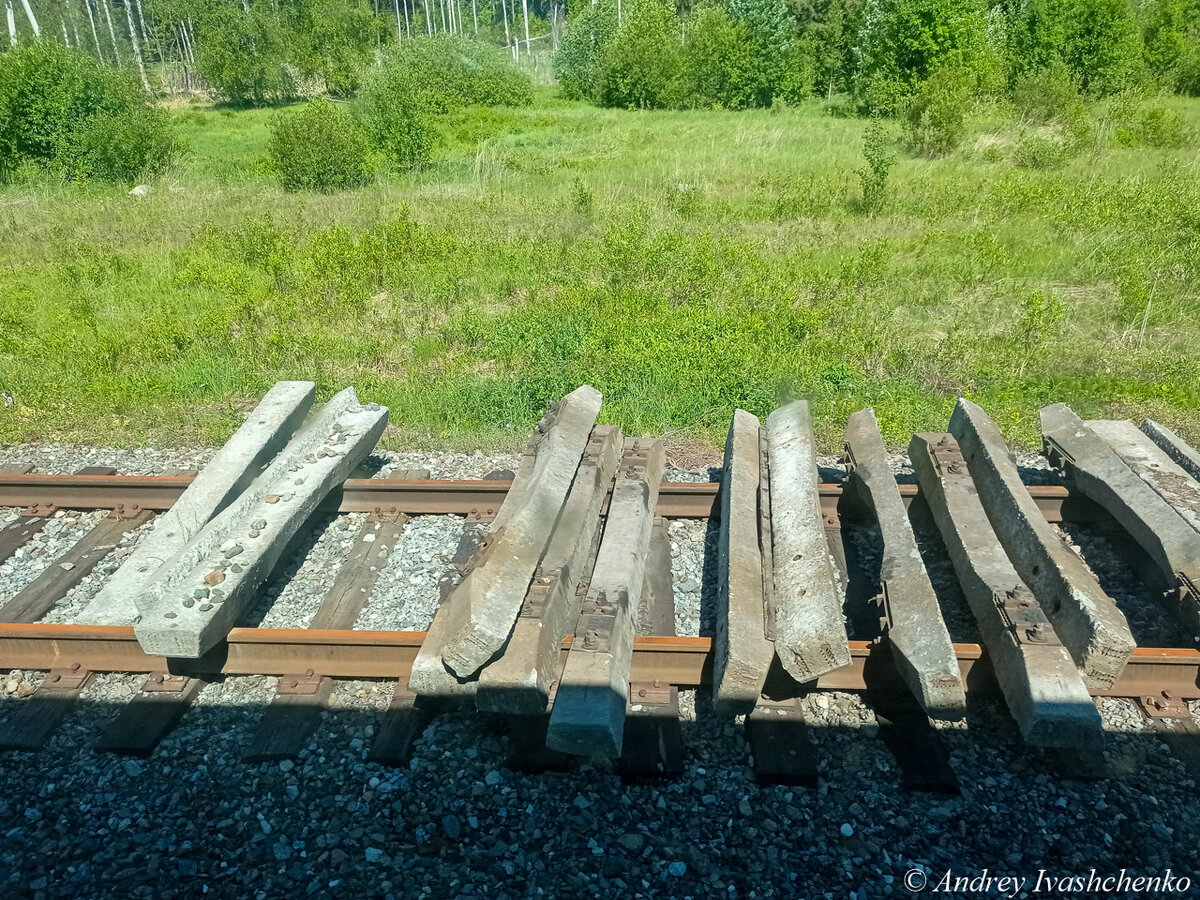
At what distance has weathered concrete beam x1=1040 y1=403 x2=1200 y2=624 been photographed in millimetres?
4145

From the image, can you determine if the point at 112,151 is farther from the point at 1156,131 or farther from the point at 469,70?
the point at 469,70

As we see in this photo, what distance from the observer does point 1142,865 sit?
3002 mm

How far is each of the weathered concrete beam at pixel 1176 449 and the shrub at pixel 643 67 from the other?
38.7 m

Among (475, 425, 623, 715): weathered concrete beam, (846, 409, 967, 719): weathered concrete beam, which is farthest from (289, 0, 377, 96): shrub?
(846, 409, 967, 719): weathered concrete beam

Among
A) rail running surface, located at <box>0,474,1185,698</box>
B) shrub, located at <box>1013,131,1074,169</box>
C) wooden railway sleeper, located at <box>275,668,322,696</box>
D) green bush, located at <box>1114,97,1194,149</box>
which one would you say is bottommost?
wooden railway sleeper, located at <box>275,668,322,696</box>

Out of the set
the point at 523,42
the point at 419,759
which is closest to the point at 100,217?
the point at 419,759

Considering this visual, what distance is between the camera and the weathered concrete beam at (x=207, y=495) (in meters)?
4.25

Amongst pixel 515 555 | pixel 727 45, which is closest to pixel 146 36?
pixel 727 45

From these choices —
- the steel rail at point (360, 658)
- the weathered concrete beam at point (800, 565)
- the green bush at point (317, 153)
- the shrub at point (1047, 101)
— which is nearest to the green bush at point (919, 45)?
the shrub at point (1047, 101)

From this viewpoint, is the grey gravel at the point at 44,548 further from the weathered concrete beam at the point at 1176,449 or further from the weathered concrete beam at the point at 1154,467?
the weathered concrete beam at the point at 1176,449

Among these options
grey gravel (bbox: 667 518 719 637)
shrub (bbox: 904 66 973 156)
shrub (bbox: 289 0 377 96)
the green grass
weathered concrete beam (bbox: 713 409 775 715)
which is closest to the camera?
weathered concrete beam (bbox: 713 409 775 715)

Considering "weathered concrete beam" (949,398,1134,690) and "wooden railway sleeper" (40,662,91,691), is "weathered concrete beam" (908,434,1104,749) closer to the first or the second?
"weathered concrete beam" (949,398,1134,690)

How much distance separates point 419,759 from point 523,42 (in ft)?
306

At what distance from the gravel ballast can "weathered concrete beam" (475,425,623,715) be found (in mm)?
363
